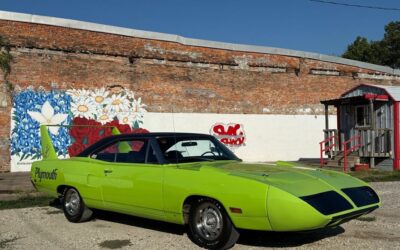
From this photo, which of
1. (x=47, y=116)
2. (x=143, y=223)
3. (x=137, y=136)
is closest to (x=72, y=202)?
(x=143, y=223)

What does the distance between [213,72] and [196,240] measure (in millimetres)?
16260

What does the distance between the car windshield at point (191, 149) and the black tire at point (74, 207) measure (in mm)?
1802

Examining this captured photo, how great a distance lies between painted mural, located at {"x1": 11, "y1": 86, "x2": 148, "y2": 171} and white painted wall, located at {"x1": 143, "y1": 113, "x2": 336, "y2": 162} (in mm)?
1543

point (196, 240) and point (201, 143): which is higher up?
point (201, 143)

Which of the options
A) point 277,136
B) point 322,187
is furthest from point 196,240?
point 277,136

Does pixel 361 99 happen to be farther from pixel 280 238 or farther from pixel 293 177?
pixel 293 177

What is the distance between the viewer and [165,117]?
20484 mm

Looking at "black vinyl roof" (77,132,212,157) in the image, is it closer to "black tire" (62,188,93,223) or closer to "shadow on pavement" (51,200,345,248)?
"black tire" (62,188,93,223)

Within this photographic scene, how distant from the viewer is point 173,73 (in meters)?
20.7

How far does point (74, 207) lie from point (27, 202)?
2798mm

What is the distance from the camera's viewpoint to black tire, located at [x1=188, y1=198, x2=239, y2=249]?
18.5 ft

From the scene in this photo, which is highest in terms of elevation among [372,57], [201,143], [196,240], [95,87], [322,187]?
[372,57]

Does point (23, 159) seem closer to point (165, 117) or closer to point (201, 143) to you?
point (165, 117)

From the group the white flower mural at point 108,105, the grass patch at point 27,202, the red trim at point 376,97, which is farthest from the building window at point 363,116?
the grass patch at point 27,202
